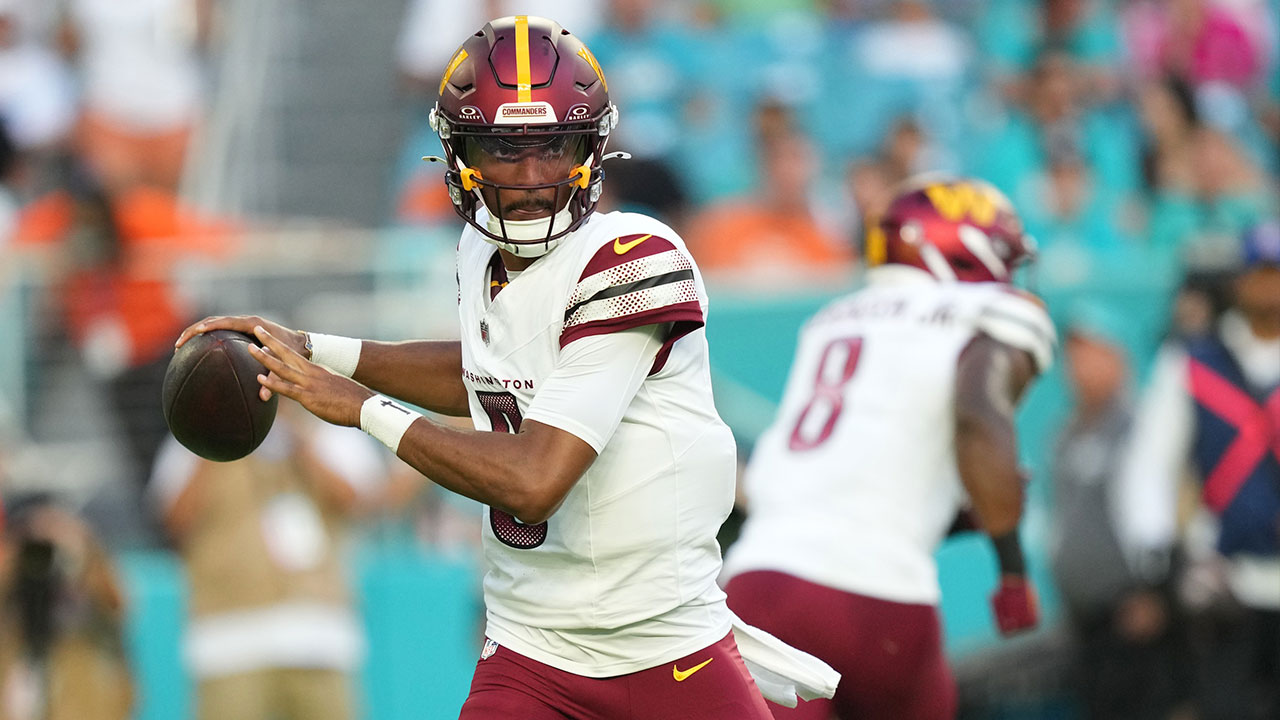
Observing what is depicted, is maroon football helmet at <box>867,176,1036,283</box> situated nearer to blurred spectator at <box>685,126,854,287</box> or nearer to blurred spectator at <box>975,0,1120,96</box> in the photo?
blurred spectator at <box>685,126,854,287</box>

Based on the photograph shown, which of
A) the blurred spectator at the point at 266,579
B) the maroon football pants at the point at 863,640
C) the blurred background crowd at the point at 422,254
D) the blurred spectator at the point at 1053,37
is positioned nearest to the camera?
the maroon football pants at the point at 863,640

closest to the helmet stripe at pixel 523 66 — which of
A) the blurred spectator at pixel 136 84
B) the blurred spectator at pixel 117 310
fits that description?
the blurred spectator at pixel 117 310

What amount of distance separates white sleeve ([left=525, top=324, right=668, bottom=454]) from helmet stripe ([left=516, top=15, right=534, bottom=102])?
509 millimetres

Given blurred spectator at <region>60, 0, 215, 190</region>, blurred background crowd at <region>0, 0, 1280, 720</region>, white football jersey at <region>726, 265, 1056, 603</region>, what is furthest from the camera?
blurred spectator at <region>60, 0, 215, 190</region>

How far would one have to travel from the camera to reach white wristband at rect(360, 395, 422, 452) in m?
3.37

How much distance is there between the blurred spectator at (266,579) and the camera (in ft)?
22.9

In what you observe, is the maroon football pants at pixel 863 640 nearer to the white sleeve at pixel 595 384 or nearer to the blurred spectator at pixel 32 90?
the white sleeve at pixel 595 384

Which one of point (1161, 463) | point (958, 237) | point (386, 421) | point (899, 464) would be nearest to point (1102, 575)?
point (1161, 463)

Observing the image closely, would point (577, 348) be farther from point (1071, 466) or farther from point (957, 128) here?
point (957, 128)

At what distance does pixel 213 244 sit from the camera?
27.9ft

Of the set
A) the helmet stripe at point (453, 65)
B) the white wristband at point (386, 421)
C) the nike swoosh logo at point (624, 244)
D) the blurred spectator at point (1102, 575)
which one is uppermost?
the helmet stripe at point (453, 65)

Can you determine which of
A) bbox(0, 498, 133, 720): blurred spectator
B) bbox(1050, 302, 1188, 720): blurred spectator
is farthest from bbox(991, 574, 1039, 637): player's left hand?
bbox(0, 498, 133, 720): blurred spectator

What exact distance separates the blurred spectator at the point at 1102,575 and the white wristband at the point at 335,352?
15.8ft

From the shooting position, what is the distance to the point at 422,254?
805cm
